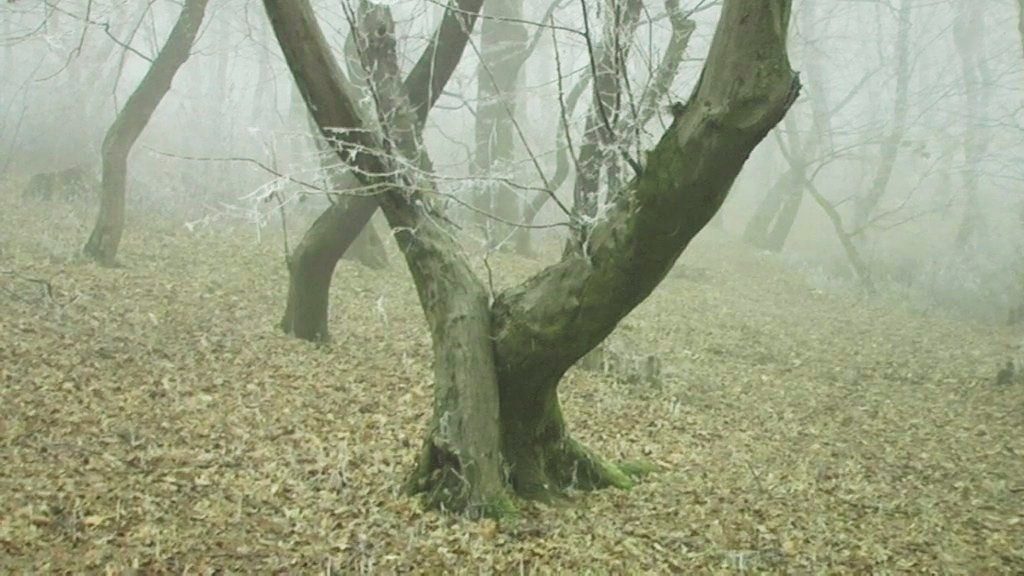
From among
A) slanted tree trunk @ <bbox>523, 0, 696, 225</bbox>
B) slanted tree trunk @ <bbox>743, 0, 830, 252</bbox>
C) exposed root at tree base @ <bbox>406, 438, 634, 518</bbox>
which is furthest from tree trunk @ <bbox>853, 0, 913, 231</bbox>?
exposed root at tree base @ <bbox>406, 438, 634, 518</bbox>

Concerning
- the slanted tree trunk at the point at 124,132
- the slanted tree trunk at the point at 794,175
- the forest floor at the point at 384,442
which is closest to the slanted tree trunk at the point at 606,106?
the forest floor at the point at 384,442

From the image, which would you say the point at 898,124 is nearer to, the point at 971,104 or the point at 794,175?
the point at 794,175

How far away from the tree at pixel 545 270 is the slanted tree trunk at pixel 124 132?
628 centimetres

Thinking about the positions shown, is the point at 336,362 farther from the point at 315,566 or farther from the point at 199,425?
the point at 315,566

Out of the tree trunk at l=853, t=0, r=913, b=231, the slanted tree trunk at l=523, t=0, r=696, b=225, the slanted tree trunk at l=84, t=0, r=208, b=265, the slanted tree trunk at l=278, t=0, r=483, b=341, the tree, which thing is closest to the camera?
the tree

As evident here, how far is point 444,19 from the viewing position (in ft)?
27.9

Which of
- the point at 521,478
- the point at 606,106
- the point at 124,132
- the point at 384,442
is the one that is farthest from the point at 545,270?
the point at 124,132

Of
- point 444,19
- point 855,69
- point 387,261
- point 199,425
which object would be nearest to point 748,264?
point 387,261

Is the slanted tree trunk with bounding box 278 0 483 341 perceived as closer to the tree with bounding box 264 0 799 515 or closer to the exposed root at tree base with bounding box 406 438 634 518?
the tree with bounding box 264 0 799 515

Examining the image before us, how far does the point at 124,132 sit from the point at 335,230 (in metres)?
4.50

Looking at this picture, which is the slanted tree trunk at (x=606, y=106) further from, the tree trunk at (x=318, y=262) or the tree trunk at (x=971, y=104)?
the tree trunk at (x=971, y=104)

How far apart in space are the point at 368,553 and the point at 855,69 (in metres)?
39.9

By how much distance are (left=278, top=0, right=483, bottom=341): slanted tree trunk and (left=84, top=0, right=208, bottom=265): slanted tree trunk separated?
3.48 m

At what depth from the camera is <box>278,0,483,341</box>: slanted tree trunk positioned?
9.01 m
